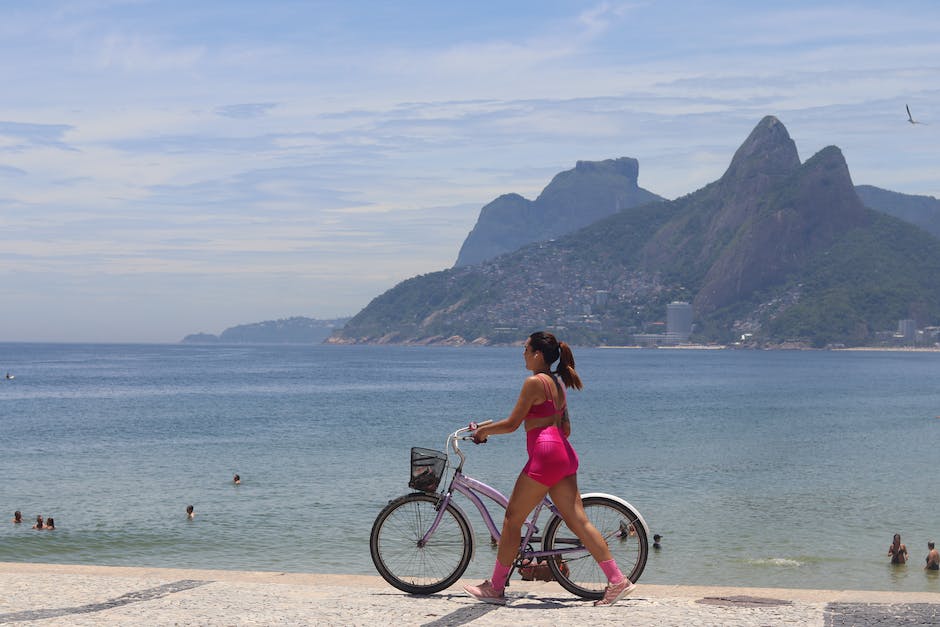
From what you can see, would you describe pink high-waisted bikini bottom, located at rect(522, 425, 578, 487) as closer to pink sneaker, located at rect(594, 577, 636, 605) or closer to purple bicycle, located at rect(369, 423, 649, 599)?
purple bicycle, located at rect(369, 423, 649, 599)

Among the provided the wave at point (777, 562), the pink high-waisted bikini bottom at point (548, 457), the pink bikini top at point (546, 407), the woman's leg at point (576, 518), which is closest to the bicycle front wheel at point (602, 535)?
the woman's leg at point (576, 518)

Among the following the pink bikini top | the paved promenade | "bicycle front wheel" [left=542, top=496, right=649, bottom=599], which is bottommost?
the paved promenade

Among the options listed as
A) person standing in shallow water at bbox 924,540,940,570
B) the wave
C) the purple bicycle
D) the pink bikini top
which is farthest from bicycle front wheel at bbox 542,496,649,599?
person standing in shallow water at bbox 924,540,940,570

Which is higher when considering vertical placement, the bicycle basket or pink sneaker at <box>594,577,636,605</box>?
the bicycle basket

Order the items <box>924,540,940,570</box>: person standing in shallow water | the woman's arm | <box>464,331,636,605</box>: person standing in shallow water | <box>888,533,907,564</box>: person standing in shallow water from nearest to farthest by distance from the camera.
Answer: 1. the woman's arm
2. <box>464,331,636,605</box>: person standing in shallow water
3. <box>924,540,940,570</box>: person standing in shallow water
4. <box>888,533,907,564</box>: person standing in shallow water

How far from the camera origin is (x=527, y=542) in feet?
28.9

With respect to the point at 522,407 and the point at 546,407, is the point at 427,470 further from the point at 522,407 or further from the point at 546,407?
the point at 546,407

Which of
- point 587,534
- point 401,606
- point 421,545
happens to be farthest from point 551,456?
point 401,606

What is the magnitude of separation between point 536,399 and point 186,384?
113 meters

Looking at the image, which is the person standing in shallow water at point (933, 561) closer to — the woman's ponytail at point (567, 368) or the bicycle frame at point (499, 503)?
the bicycle frame at point (499, 503)

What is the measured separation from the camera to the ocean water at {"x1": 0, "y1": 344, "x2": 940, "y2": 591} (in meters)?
21.4

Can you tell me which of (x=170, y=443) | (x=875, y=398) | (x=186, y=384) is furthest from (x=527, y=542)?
(x=186, y=384)

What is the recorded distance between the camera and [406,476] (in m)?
34.8

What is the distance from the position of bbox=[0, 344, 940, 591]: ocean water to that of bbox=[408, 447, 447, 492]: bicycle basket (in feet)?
32.0
